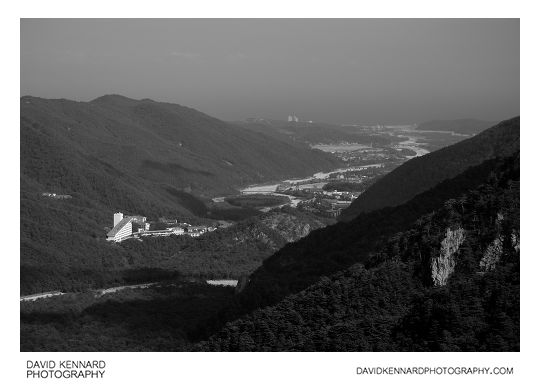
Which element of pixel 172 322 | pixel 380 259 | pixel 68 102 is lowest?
pixel 172 322

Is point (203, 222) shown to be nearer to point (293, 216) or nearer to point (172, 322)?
point (293, 216)

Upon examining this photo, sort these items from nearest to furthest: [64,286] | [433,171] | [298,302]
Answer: [298,302] → [64,286] → [433,171]

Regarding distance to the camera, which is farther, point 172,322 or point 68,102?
point 68,102

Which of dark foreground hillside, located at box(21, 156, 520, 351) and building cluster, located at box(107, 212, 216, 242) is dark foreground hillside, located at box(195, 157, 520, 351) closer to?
dark foreground hillside, located at box(21, 156, 520, 351)

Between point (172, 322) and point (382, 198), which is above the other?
point (382, 198)

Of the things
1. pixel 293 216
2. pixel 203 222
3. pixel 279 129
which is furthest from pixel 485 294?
pixel 279 129

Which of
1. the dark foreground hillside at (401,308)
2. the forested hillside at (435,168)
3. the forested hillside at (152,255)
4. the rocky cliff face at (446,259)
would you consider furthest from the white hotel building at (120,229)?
the rocky cliff face at (446,259)

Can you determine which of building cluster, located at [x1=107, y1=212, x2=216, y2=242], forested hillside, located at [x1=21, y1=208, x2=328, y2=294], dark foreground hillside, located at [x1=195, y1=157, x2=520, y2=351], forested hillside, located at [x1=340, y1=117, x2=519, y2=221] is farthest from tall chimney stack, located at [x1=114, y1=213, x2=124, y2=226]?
dark foreground hillside, located at [x1=195, y1=157, x2=520, y2=351]

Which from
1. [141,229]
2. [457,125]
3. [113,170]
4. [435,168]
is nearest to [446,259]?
[435,168]

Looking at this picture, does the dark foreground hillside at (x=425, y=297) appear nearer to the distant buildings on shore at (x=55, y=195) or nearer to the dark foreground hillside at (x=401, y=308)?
the dark foreground hillside at (x=401, y=308)
